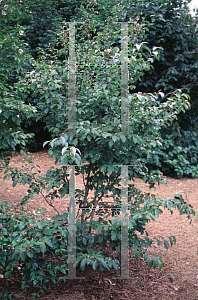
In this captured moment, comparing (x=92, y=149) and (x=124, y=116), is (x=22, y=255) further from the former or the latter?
(x=124, y=116)

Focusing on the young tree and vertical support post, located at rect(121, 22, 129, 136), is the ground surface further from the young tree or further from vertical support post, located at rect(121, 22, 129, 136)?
the young tree

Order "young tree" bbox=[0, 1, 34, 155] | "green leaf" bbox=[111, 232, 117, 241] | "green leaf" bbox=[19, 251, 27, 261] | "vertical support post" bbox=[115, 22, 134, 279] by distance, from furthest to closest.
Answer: "young tree" bbox=[0, 1, 34, 155] < "vertical support post" bbox=[115, 22, 134, 279] < "green leaf" bbox=[111, 232, 117, 241] < "green leaf" bbox=[19, 251, 27, 261]

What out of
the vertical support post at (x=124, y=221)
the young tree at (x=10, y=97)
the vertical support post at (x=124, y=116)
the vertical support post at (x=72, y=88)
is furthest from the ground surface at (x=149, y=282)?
the young tree at (x=10, y=97)

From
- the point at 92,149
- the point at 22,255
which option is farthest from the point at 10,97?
the point at 22,255

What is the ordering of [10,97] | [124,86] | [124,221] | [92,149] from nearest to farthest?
1. [124,221]
2. [124,86]
3. [92,149]
4. [10,97]

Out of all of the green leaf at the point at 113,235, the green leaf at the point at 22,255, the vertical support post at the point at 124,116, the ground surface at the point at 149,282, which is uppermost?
the vertical support post at the point at 124,116

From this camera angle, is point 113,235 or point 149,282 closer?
point 113,235

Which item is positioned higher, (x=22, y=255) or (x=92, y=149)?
(x=92, y=149)

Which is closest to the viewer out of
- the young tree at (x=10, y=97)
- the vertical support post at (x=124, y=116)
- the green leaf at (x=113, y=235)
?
the green leaf at (x=113, y=235)

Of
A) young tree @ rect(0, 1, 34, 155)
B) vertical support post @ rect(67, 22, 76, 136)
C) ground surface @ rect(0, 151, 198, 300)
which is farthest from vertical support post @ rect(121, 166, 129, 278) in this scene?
young tree @ rect(0, 1, 34, 155)

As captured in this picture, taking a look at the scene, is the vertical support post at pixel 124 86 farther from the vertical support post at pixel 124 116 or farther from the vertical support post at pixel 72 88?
the vertical support post at pixel 72 88

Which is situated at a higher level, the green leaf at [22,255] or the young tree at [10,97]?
the young tree at [10,97]

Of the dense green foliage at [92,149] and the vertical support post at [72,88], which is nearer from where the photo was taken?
the dense green foliage at [92,149]

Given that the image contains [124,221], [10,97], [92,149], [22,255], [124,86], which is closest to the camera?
[22,255]
